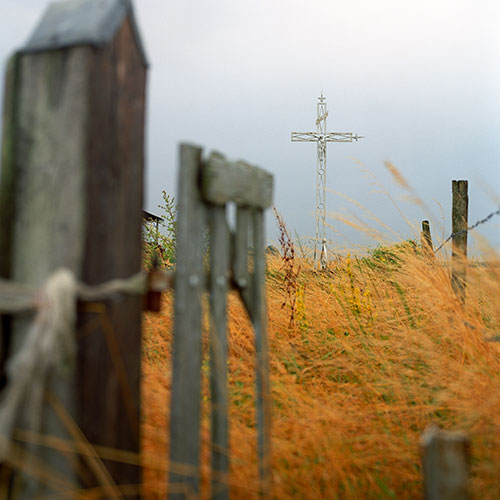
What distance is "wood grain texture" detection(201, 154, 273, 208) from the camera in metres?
1.76

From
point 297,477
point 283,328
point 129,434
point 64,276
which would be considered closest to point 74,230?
point 64,276

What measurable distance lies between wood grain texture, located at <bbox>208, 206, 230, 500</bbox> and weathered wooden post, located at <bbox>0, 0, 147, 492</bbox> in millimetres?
319

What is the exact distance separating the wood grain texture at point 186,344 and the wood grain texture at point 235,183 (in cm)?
6

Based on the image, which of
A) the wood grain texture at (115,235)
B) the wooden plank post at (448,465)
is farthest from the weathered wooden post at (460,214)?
the wood grain texture at (115,235)

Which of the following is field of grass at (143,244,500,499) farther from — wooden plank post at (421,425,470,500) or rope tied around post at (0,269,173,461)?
wooden plank post at (421,425,470,500)

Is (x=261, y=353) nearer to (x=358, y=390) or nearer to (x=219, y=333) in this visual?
(x=219, y=333)

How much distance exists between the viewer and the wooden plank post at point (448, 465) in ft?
4.48

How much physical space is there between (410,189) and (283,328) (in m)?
1.84

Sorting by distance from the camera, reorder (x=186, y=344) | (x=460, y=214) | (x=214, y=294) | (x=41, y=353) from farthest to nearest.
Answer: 1. (x=460, y=214)
2. (x=214, y=294)
3. (x=186, y=344)
4. (x=41, y=353)

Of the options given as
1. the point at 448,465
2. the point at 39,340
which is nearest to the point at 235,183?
the point at 39,340

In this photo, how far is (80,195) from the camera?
57.0 inches

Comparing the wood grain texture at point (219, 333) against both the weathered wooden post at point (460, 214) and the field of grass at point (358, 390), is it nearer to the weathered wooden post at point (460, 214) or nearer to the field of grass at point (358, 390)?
the field of grass at point (358, 390)

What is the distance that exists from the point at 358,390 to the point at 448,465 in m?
2.10

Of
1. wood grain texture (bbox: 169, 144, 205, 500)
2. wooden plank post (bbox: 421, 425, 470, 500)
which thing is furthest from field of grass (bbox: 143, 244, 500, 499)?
wooden plank post (bbox: 421, 425, 470, 500)
